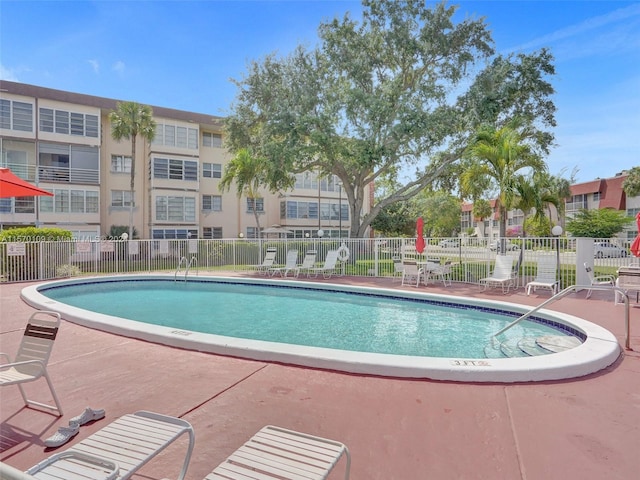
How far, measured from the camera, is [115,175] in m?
30.1

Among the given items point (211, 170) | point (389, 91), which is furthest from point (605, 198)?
point (211, 170)

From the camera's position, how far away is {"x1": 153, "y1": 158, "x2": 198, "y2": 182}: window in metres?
30.6

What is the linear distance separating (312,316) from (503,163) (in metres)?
9.78

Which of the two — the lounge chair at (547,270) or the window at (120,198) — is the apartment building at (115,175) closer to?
the window at (120,198)

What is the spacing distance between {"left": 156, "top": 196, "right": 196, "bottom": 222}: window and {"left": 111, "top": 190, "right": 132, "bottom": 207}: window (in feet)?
7.64

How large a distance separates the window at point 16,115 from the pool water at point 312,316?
18.0 meters

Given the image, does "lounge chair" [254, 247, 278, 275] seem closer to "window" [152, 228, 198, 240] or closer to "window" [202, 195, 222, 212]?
"window" [152, 228, 198, 240]

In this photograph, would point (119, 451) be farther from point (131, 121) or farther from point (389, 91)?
point (131, 121)

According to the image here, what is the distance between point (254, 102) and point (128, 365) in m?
19.5

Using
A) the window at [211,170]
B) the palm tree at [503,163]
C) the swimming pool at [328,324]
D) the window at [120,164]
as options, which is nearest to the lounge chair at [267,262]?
the swimming pool at [328,324]

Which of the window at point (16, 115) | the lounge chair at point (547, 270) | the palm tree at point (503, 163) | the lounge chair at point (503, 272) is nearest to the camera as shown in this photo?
the lounge chair at point (547, 270)

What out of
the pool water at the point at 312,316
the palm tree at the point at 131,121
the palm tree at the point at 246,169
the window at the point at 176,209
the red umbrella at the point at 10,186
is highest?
the palm tree at the point at 131,121

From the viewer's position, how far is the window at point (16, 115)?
84.5ft

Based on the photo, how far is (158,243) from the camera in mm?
19812
